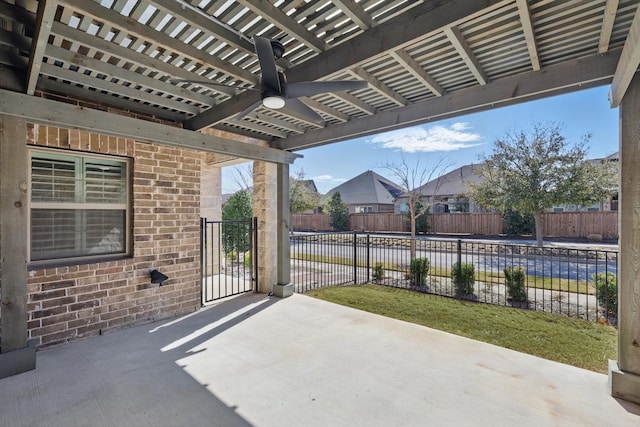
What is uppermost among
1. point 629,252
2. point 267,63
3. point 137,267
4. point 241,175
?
point 241,175

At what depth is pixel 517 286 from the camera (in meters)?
5.43

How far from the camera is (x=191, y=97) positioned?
3648 mm

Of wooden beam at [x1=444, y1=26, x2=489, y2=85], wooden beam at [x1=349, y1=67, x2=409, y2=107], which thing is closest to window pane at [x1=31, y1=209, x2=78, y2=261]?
wooden beam at [x1=349, y1=67, x2=409, y2=107]

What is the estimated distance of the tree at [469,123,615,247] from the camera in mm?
11211

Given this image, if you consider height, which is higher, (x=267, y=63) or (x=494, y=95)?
(x=494, y=95)

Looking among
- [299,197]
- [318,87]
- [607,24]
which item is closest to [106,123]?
[318,87]

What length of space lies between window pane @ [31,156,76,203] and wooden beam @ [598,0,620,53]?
5361 mm

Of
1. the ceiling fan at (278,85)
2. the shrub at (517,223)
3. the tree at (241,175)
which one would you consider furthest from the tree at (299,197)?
the ceiling fan at (278,85)

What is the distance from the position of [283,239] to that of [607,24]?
4.84 metres

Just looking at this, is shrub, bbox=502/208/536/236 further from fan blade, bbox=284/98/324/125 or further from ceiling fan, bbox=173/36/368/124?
ceiling fan, bbox=173/36/368/124

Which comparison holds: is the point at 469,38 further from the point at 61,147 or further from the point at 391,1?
the point at 61,147

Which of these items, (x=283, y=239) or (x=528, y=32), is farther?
(x=283, y=239)

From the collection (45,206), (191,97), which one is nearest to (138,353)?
(45,206)

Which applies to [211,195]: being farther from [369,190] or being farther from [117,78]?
[369,190]
